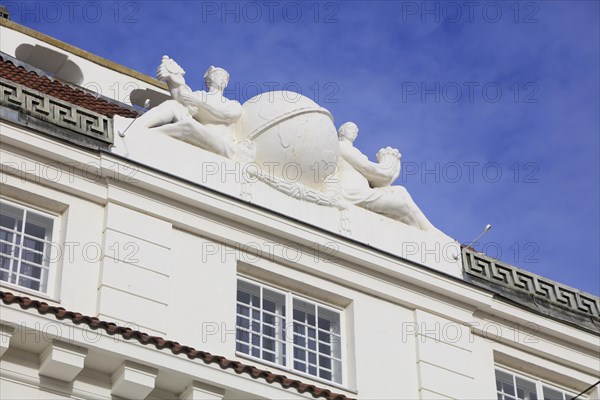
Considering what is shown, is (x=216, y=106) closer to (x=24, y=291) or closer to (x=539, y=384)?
(x=24, y=291)

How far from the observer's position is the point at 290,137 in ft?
77.8

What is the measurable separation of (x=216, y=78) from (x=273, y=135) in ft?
4.53

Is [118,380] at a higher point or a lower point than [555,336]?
lower

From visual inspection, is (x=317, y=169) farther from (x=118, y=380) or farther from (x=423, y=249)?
(x=118, y=380)

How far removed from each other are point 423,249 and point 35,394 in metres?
7.66

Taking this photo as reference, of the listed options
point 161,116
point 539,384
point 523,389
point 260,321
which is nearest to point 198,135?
point 161,116

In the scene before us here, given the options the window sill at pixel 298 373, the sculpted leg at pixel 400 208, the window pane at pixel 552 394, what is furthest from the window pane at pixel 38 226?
the window pane at pixel 552 394

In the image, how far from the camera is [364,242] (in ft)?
77.7

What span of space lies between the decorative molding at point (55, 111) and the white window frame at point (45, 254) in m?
1.35

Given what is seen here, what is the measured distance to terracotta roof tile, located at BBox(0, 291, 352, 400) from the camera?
1905cm

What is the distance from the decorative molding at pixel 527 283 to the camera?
977 inches

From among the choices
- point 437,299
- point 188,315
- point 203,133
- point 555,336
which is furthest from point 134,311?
point 555,336

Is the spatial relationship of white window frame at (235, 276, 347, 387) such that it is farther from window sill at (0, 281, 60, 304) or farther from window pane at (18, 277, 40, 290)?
window pane at (18, 277, 40, 290)

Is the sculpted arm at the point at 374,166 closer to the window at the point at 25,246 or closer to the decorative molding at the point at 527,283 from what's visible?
the decorative molding at the point at 527,283
